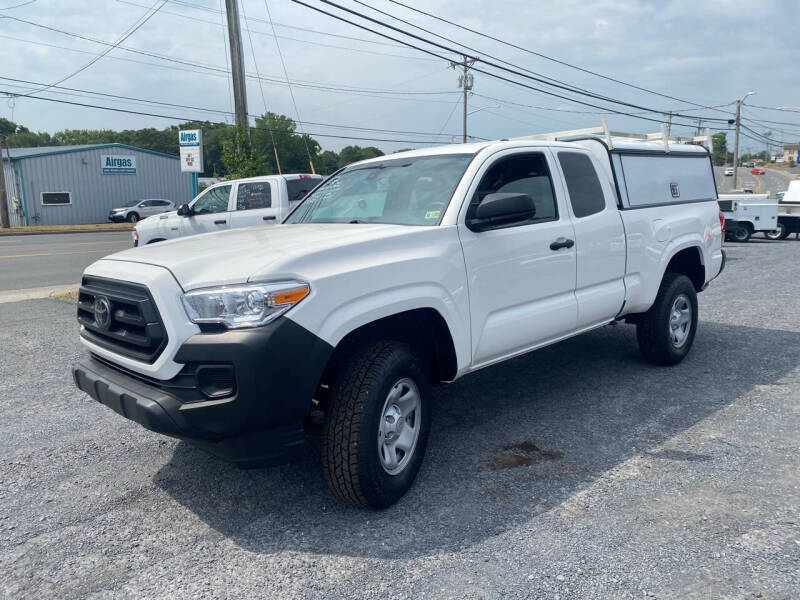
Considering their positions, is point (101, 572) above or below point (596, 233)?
below

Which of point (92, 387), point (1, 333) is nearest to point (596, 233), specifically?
point (92, 387)

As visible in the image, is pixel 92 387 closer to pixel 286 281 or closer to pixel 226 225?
pixel 286 281

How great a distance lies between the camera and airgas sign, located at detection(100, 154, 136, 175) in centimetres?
4250

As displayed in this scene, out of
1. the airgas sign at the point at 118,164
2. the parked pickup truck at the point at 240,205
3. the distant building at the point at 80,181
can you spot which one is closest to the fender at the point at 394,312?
the parked pickup truck at the point at 240,205

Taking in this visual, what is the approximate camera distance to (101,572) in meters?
2.95

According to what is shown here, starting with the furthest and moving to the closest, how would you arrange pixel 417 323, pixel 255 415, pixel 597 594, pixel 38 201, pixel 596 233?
1. pixel 38 201
2. pixel 596 233
3. pixel 417 323
4. pixel 255 415
5. pixel 597 594

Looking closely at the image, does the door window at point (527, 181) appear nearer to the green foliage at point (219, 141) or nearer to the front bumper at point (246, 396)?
the front bumper at point (246, 396)

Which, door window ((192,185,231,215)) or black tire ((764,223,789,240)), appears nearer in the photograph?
door window ((192,185,231,215))

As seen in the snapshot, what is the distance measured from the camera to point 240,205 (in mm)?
12109

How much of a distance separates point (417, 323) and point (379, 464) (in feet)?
2.85

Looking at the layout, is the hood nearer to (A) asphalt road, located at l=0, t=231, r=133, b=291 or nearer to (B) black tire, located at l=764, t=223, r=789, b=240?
(A) asphalt road, located at l=0, t=231, r=133, b=291

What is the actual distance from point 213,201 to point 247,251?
9635 millimetres

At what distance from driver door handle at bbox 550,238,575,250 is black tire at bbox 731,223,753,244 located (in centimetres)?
1921

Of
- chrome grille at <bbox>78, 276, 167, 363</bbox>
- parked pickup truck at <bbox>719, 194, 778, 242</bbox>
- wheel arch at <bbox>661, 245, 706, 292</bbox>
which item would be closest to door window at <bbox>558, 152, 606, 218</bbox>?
wheel arch at <bbox>661, 245, 706, 292</bbox>
